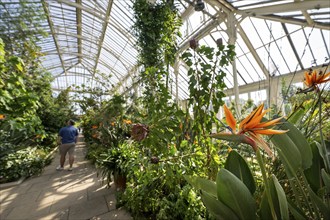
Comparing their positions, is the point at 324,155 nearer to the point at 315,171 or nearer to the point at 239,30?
the point at 315,171

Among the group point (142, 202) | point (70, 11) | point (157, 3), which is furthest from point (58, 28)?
point (142, 202)

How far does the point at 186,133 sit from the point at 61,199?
2316 mm

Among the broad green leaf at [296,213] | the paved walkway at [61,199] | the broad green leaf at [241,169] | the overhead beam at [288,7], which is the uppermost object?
the overhead beam at [288,7]

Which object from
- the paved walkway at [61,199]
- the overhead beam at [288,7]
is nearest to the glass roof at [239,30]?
the overhead beam at [288,7]

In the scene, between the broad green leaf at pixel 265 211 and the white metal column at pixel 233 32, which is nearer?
the broad green leaf at pixel 265 211

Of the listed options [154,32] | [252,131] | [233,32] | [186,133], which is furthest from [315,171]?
[233,32]

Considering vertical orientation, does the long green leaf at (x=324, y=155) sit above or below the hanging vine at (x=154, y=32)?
below

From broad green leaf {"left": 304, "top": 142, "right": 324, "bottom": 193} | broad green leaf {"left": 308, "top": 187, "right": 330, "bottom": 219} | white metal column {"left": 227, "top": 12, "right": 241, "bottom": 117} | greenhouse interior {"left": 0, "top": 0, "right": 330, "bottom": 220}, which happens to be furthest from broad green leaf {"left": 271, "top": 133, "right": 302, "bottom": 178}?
white metal column {"left": 227, "top": 12, "right": 241, "bottom": 117}

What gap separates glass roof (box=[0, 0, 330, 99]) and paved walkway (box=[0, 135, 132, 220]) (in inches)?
74.0

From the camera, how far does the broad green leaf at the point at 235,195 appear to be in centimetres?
87

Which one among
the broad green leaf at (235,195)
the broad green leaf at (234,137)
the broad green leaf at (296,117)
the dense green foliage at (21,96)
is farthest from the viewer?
the dense green foliage at (21,96)

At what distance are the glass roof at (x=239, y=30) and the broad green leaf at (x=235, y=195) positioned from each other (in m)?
0.68

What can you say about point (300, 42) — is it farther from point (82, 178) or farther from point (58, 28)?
point (58, 28)

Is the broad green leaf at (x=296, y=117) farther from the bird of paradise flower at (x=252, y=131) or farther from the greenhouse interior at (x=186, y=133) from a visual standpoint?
the bird of paradise flower at (x=252, y=131)
